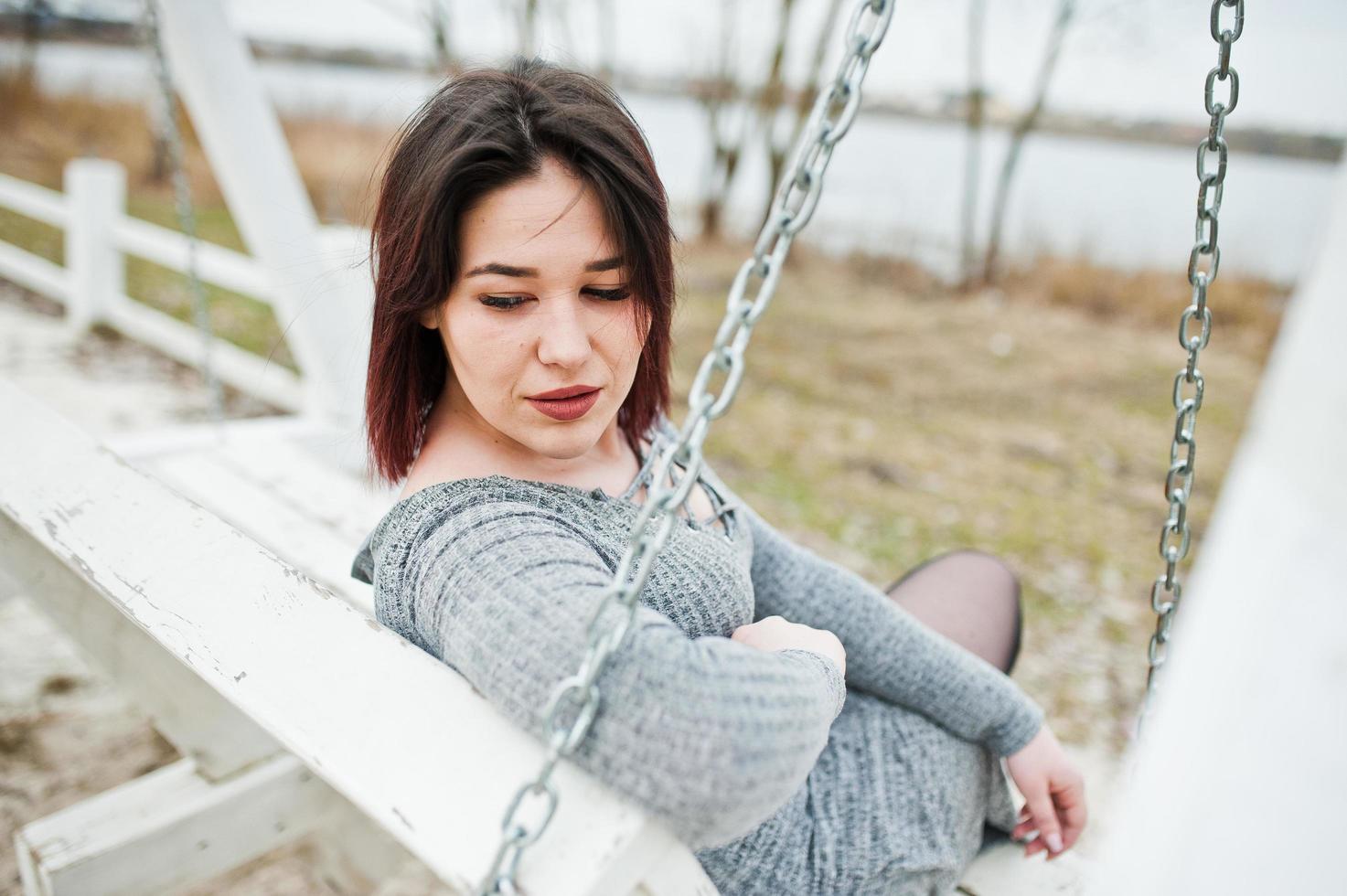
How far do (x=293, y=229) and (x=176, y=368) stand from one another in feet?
8.46

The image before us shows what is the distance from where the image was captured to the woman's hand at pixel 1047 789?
Result: 4.92 feet

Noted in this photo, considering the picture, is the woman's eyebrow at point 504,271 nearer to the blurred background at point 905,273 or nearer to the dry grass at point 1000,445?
the blurred background at point 905,273

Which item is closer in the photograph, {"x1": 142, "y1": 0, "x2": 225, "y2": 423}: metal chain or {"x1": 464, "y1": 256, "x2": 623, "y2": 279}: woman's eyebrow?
{"x1": 464, "y1": 256, "x2": 623, "y2": 279}: woman's eyebrow

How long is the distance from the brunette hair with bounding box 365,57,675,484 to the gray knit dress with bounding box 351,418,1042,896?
0.22 m

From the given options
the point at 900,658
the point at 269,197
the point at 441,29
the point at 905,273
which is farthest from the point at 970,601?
the point at 905,273

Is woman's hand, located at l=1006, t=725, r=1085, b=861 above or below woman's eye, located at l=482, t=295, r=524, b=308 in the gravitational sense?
below

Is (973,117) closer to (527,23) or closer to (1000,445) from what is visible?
(527,23)

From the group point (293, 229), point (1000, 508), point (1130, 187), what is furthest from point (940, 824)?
point (1130, 187)

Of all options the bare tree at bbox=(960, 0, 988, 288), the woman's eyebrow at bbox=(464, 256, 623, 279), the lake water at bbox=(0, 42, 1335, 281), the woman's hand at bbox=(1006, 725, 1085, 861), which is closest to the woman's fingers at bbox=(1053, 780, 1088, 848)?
the woman's hand at bbox=(1006, 725, 1085, 861)

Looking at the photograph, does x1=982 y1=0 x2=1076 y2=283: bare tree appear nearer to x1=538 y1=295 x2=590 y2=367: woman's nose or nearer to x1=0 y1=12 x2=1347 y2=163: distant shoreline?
x1=0 y1=12 x2=1347 y2=163: distant shoreline

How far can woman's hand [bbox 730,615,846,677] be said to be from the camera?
3.60 ft

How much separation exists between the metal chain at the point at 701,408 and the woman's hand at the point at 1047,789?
0.94 meters

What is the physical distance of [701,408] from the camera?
771mm

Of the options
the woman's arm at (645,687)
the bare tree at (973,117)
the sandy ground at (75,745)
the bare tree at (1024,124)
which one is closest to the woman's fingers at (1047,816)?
the sandy ground at (75,745)
